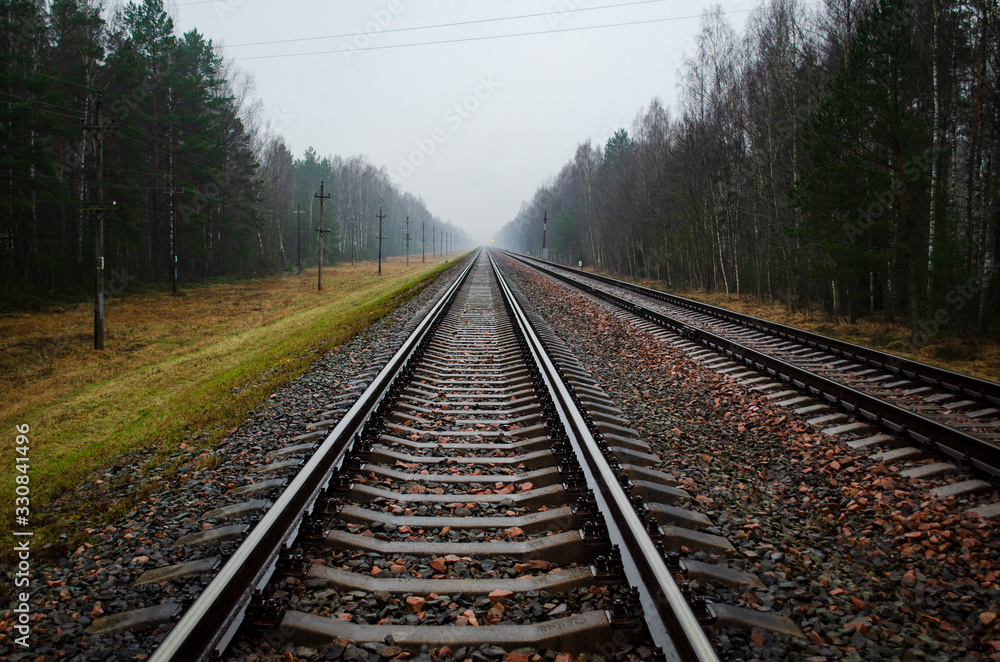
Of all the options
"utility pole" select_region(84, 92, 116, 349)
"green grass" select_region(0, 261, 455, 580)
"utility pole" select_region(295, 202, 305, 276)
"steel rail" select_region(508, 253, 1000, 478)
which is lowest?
"green grass" select_region(0, 261, 455, 580)

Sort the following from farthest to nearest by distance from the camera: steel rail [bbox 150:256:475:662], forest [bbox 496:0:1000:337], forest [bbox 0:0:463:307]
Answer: forest [bbox 0:0:463:307], forest [bbox 496:0:1000:337], steel rail [bbox 150:256:475:662]

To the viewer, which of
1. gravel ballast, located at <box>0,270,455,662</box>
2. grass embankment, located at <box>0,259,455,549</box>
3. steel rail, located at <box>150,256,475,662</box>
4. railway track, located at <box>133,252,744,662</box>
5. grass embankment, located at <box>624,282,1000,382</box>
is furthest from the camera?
grass embankment, located at <box>624,282,1000,382</box>

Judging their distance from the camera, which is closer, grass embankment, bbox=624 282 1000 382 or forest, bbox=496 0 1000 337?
grass embankment, bbox=624 282 1000 382

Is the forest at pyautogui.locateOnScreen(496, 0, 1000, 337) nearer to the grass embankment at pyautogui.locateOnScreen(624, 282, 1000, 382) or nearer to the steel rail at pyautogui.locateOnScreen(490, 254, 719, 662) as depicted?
the grass embankment at pyautogui.locateOnScreen(624, 282, 1000, 382)

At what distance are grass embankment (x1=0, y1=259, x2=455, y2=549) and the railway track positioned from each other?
199 centimetres

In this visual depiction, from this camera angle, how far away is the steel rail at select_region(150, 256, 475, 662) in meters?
1.88

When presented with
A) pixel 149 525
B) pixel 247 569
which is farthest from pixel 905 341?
pixel 149 525

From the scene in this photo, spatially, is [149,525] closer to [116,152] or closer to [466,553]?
[466,553]

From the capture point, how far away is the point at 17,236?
21344 millimetres

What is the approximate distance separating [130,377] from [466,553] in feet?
40.7

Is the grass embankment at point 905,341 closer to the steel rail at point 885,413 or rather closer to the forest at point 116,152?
the steel rail at point 885,413

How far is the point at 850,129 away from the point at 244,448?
13.4 meters

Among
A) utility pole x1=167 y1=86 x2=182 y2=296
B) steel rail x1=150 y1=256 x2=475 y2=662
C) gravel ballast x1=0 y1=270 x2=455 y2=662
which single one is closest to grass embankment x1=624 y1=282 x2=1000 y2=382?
steel rail x1=150 y1=256 x2=475 y2=662

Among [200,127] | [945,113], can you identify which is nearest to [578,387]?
[945,113]
